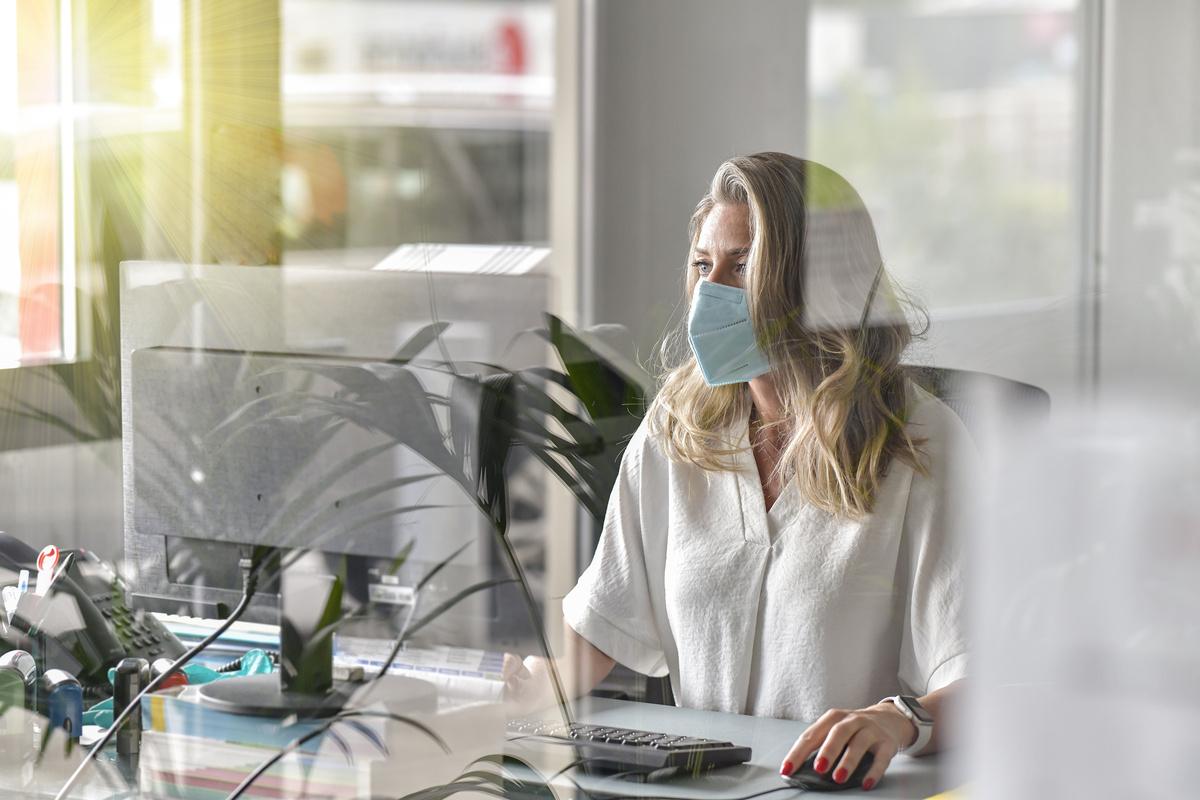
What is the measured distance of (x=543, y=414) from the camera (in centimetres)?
76

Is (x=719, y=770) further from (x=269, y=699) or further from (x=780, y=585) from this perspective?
(x=269, y=699)

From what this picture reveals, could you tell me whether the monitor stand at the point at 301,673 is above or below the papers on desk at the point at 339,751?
above

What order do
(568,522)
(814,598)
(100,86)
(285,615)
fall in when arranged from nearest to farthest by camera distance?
(814,598) < (568,522) < (285,615) < (100,86)

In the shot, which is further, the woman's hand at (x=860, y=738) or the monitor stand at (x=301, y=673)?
the monitor stand at (x=301, y=673)

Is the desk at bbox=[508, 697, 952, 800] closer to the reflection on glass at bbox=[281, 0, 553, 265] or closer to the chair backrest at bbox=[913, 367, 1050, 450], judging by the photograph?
the chair backrest at bbox=[913, 367, 1050, 450]

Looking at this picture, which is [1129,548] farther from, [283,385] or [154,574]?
[154,574]

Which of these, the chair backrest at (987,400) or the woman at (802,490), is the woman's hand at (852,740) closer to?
the woman at (802,490)

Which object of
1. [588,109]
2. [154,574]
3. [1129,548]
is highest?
[588,109]

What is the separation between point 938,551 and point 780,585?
96 millimetres

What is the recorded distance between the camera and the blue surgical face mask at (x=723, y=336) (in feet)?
2.13

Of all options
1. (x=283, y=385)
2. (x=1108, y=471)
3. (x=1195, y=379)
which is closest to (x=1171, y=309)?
(x=1195, y=379)

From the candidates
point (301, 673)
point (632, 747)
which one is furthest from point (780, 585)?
point (301, 673)

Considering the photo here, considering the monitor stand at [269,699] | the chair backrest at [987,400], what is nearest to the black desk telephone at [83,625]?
the monitor stand at [269,699]

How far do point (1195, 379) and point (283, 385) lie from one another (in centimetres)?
66
